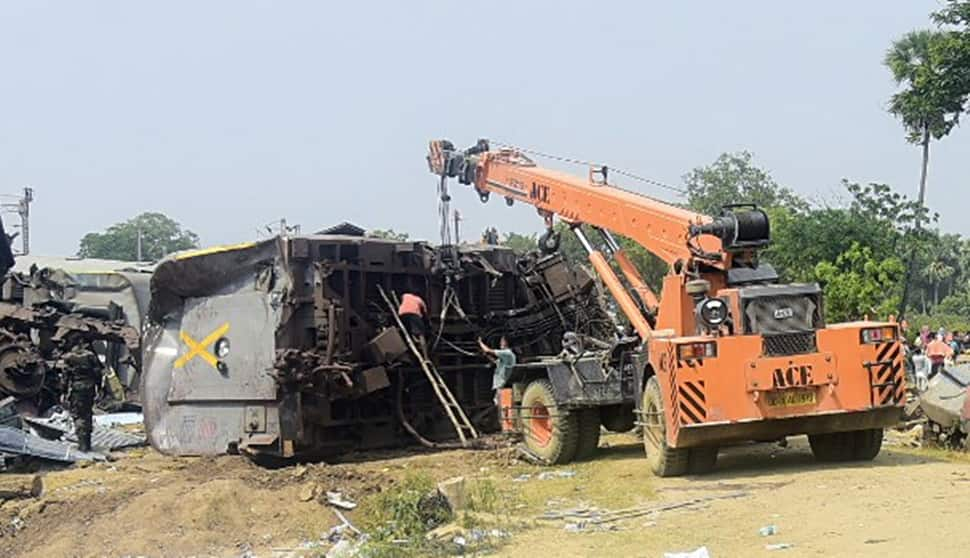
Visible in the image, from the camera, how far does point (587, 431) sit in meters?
12.3

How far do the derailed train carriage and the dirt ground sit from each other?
114 cm

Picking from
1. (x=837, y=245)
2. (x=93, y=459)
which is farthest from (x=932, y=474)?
(x=837, y=245)

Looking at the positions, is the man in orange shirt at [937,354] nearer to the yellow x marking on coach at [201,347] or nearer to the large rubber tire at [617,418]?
the large rubber tire at [617,418]

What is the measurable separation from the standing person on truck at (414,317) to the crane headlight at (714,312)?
441 centimetres

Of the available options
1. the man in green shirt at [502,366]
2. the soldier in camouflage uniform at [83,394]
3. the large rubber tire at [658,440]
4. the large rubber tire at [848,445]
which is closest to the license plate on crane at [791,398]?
the large rubber tire at [848,445]

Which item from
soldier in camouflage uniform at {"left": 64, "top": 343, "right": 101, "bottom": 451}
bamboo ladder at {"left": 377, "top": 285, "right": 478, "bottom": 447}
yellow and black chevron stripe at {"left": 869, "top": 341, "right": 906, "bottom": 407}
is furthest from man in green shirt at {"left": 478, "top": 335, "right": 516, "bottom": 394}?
soldier in camouflage uniform at {"left": 64, "top": 343, "right": 101, "bottom": 451}

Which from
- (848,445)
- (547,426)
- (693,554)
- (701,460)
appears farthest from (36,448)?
(693,554)

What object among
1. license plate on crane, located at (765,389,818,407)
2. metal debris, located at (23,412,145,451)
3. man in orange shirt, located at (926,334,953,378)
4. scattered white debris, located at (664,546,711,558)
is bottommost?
metal debris, located at (23,412,145,451)

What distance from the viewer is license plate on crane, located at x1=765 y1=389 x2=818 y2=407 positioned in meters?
9.87

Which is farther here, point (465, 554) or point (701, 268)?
point (701, 268)

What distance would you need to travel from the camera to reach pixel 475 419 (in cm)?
1470

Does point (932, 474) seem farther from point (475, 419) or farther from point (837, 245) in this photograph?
point (837, 245)

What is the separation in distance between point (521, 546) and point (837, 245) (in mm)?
24649

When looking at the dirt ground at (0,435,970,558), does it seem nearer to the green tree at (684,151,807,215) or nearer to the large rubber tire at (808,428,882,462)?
the large rubber tire at (808,428,882,462)
